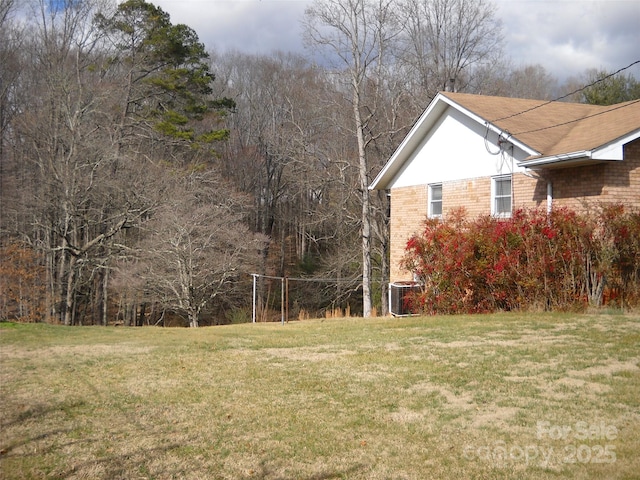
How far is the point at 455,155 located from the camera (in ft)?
59.5

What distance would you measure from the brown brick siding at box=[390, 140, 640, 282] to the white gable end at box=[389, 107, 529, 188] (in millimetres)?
284

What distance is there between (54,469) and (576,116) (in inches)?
672

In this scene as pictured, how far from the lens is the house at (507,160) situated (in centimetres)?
1382

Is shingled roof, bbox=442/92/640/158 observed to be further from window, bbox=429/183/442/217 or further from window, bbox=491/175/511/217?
window, bbox=429/183/442/217

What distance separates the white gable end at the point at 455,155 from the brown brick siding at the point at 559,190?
28cm

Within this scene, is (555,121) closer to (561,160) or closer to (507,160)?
(507,160)

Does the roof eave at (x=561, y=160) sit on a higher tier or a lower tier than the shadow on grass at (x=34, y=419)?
higher

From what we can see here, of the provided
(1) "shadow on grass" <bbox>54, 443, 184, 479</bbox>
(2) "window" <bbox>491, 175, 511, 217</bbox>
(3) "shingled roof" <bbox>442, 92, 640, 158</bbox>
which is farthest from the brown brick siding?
(1) "shadow on grass" <bbox>54, 443, 184, 479</bbox>

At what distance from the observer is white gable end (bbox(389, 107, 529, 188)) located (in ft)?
54.5

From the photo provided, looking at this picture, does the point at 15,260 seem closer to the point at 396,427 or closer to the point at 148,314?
the point at 148,314

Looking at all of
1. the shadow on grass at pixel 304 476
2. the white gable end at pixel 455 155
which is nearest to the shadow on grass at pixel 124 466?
the shadow on grass at pixel 304 476

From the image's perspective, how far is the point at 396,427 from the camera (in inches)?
237

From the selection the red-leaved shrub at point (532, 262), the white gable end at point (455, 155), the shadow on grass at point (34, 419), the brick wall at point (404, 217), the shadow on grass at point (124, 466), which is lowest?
the shadow on grass at point (124, 466)

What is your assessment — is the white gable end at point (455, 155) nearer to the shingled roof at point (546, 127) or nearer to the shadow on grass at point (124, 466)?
the shingled roof at point (546, 127)
